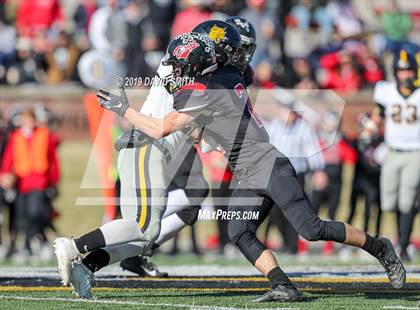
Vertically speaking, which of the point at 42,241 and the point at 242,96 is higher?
the point at 242,96

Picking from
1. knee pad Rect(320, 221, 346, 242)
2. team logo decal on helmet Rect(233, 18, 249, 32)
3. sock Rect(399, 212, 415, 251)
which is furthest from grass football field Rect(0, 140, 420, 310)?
team logo decal on helmet Rect(233, 18, 249, 32)

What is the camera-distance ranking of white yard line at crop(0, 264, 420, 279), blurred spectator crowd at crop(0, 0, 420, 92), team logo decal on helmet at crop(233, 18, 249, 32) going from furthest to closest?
blurred spectator crowd at crop(0, 0, 420, 92)
white yard line at crop(0, 264, 420, 279)
team logo decal on helmet at crop(233, 18, 249, 32)

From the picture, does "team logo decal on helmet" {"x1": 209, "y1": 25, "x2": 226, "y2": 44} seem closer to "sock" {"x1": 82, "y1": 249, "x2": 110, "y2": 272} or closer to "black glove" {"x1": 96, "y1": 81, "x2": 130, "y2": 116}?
"black glove" {"x1": 96, "y1": 81, "x2": 130, "y2": 116}

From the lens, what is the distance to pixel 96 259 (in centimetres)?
648

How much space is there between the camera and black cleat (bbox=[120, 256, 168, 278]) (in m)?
7.71

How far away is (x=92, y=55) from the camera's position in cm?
1453

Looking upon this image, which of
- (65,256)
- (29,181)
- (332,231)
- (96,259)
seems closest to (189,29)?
(29,181)

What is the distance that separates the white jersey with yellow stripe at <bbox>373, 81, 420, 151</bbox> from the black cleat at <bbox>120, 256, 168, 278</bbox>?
3.12 m

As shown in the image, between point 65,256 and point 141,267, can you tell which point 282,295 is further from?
point 141,267

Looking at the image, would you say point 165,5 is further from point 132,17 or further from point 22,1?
point 22,1

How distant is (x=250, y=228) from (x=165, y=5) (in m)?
9.04

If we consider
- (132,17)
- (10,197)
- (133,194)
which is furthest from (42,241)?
(133,194)

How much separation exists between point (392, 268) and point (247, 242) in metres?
0.84

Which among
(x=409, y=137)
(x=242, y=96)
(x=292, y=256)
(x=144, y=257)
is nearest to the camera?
(x=242, y=96)
